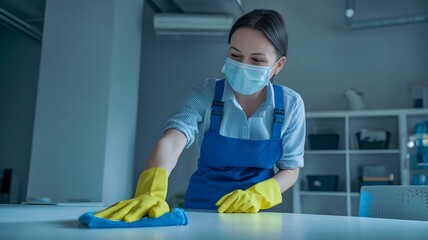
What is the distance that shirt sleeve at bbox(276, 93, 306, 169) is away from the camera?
156 cm

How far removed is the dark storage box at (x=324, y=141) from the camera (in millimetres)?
4160

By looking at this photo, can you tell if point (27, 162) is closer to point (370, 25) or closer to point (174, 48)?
point (174, 48)

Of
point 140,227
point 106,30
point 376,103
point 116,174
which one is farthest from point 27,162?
point 140,227

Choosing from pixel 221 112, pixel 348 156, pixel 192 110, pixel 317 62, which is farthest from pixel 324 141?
pixel 192 110

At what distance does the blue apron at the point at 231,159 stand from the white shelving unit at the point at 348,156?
8.88ft

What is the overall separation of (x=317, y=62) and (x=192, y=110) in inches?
136

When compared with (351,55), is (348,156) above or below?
below

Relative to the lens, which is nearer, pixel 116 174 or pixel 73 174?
pixel 73 174

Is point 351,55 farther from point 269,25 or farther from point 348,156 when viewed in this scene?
point 269,25

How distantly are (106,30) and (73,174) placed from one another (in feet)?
3.97

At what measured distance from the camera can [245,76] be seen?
5.05 feet

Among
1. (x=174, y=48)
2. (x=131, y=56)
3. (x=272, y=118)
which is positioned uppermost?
(x=174, y=48)

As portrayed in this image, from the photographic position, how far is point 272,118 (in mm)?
1553

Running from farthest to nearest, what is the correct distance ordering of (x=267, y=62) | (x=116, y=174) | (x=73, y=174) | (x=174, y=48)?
(x=174, y=48) < (x=116, y=174) < (x=73, y=174) < (x=267, y=62)
